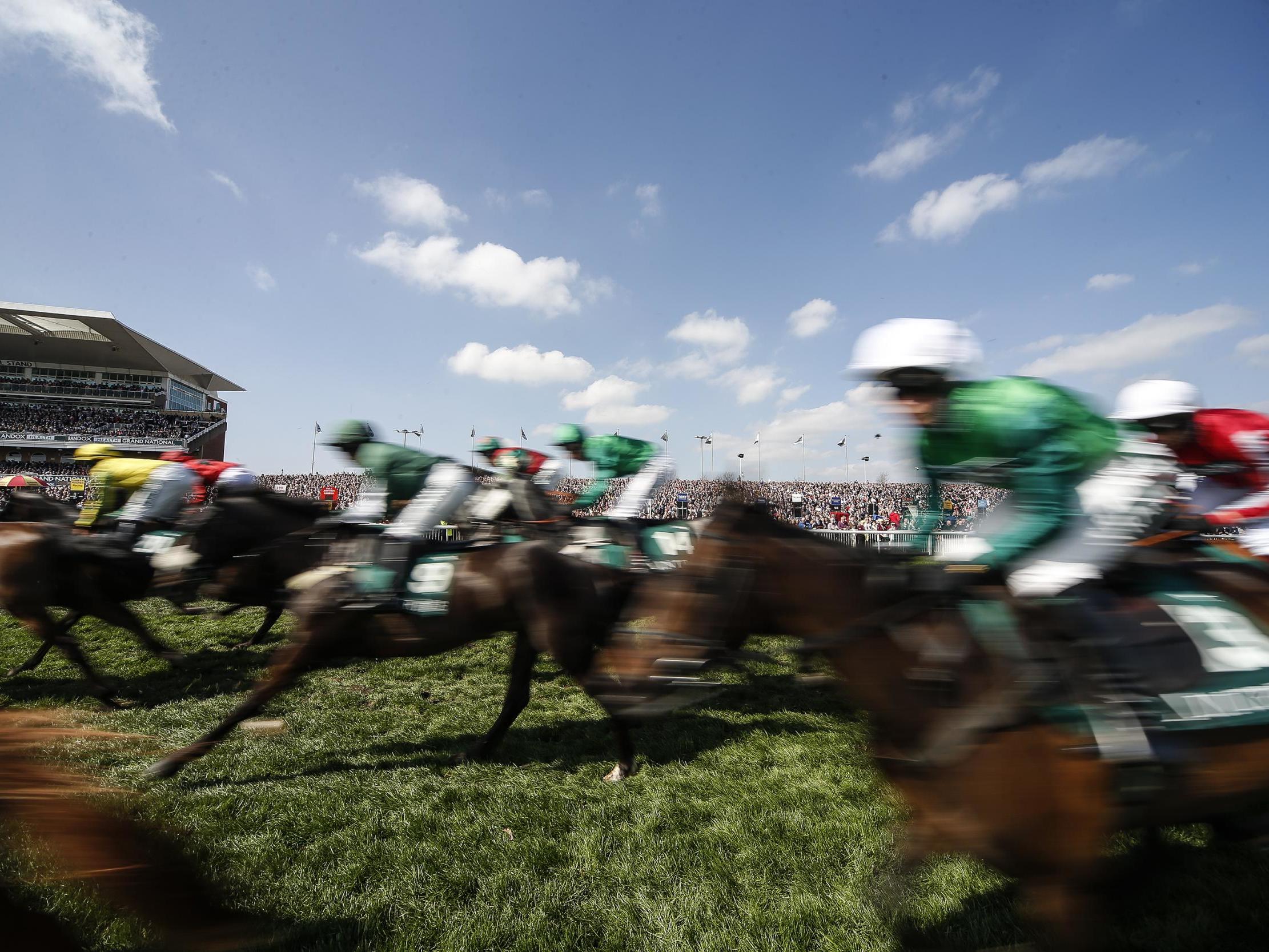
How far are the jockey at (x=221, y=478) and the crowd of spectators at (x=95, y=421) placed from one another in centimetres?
5295

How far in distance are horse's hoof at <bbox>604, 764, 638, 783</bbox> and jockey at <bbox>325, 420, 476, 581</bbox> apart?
2175 millimetres

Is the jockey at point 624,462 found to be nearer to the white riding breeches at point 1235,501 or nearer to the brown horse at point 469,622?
the brown horse at point 469,622

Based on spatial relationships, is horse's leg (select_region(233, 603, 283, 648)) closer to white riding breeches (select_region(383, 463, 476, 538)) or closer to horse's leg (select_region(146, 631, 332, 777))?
horse's leg (select_region(146, 631, 332, 777))

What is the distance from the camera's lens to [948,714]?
202 centimetres

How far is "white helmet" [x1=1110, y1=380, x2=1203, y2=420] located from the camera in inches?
122

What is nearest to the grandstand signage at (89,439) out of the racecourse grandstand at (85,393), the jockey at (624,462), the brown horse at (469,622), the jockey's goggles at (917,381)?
the racecourse grandstand at (85,393)

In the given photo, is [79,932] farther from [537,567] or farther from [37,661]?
[37,661]

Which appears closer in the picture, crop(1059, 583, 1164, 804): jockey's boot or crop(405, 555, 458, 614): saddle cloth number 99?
crop(1059, 583, 1164, 804): jockey's boot

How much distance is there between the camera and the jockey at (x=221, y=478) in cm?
561

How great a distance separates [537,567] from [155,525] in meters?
4.56

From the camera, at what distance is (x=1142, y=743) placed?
181 cm

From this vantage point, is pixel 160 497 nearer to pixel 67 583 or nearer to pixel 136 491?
pixel 136 491

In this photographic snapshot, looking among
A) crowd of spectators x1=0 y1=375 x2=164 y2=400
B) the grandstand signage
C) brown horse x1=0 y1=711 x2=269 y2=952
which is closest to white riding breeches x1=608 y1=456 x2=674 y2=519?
brown horse x1=0 y1=711 x2=269 y2=952

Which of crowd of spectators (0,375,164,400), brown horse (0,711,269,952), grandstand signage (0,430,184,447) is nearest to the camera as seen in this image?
brown horse (0,711,269,952)
